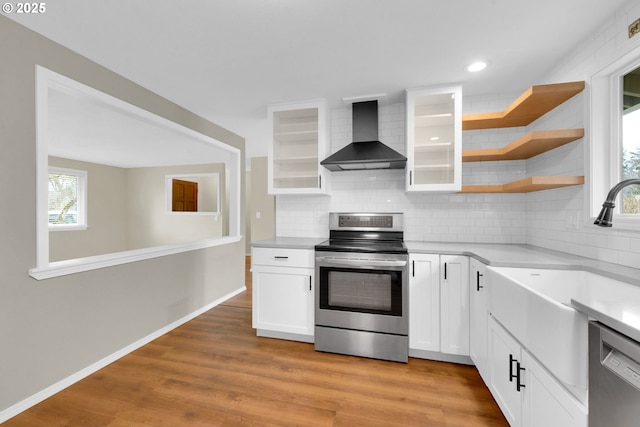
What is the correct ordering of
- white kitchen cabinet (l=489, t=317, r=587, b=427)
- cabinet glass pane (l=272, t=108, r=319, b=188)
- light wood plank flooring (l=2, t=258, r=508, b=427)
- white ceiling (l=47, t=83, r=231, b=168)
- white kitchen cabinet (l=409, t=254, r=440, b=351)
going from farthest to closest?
cabinet glass pane (l=272, t=108, r=319, b=188) → white ceiling (l=47, t=83, r=231, b=168) → white kitchen cabinet (l=409, t=254, r=440, b=351) → light wood plank flooring (l=2, t=258, r=508, b=427) → white kitchen cabinet (l=489, t=317, r=587, b=427)

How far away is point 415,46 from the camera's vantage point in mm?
2008

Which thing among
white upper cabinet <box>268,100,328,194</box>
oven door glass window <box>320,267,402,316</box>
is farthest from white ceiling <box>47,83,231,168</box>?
oven door glass window <box>320,267,402,316</box>

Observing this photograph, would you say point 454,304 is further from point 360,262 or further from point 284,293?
point 284,293

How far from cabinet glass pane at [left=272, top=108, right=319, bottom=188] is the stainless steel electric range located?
0.94m

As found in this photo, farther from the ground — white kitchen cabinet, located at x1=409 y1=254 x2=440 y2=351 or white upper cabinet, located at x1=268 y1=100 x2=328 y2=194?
white upper cabinet, located at x1=268 y1=100 x2=328 y2=194

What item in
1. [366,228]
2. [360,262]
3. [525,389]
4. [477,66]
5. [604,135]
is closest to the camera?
[525,389]

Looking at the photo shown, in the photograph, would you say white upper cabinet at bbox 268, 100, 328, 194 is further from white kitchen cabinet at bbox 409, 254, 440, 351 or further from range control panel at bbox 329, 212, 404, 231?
white kitchen cabinet at bbox 409, 254, 440, 351

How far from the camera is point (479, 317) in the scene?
2061mm

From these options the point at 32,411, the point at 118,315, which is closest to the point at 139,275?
the point at 118,315

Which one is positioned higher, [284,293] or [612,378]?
[612,378]

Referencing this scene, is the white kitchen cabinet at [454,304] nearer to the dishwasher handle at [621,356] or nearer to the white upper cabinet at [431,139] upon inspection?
the white upper cabinet at [431,139]

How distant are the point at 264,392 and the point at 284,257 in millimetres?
1109

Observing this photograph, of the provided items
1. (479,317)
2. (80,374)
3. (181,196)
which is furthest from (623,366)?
(181,196)

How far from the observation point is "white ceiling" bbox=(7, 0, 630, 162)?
1.64 metres
